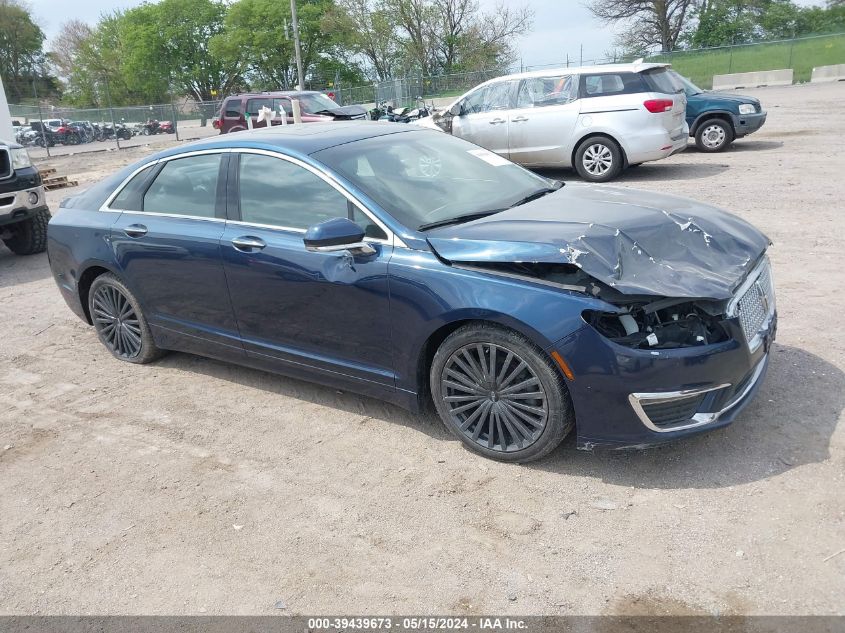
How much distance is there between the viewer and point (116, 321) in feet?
18.1

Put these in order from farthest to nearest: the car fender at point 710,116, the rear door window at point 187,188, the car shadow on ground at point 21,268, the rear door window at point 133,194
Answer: the car fender at point 710,116
the car shadow on ground at point 21,268
the rear door window at point 133,194
the rear door window at point 187,188

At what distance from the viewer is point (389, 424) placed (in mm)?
4344

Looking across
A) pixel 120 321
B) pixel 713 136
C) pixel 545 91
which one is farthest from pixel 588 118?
pixel 120 321

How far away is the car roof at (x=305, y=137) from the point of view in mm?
4430

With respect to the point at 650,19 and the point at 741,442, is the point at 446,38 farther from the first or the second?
the point at 741,442

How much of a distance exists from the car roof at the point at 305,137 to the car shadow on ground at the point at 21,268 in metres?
4.44

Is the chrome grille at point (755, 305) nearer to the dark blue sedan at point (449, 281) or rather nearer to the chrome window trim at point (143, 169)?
the dark blue sedan at point (449, 281)

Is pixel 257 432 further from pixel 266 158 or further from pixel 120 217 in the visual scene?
pixel 120 217

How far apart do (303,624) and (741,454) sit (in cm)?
227

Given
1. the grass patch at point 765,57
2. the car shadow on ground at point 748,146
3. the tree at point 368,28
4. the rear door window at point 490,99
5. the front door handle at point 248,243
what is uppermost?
the tree at point 368,28

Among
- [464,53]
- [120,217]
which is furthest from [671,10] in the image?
[120,217]

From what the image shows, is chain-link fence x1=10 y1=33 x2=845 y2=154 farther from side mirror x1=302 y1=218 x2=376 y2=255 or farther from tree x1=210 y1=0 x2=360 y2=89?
tree x1=210 y1=0 x2=360 y2=89

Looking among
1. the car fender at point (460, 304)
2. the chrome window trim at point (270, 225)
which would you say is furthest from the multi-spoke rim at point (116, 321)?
the car fender at point (460, 304)

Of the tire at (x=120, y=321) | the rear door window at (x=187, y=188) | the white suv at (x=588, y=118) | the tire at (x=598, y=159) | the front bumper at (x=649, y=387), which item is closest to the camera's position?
the front bumper at (x=649, y=387)
